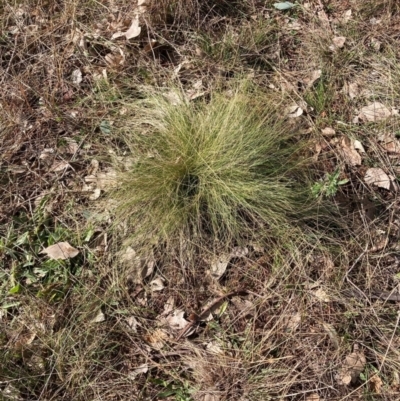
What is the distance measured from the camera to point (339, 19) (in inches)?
117

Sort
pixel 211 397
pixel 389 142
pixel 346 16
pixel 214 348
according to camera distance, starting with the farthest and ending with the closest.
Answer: pixel 346 16, pixel 389 142, pixel 214 348, pixel 211 397

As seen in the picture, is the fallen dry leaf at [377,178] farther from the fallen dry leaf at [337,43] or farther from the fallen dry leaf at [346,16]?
the fallen dry leaf at [346,16]

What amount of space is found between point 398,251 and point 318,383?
29.9 inches

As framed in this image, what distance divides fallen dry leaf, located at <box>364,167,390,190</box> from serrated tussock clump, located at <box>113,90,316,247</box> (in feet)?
1.16

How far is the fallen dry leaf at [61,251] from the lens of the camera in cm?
228

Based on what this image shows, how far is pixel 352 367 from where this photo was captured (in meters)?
2.03

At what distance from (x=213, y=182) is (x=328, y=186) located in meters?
0.56

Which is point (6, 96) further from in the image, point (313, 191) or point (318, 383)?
point (318, 383)

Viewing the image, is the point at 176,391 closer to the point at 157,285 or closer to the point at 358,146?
the point at 157,285

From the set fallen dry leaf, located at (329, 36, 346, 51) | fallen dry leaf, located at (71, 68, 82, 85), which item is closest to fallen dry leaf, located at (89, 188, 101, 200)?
fallen dry leaf, located at (71, 68, 82, 85)

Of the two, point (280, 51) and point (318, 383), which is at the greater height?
point (280, 51)

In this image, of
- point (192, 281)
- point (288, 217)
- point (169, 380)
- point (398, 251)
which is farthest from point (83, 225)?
point (398, 251)

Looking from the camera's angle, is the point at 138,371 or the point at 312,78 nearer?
the point at 138,371

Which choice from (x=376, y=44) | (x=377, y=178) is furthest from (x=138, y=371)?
(x=376, y=44)
